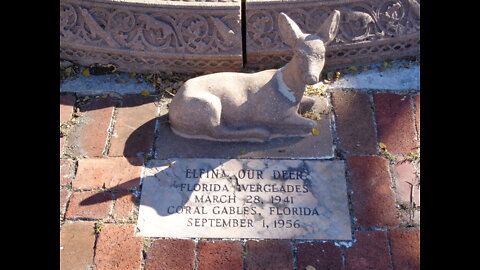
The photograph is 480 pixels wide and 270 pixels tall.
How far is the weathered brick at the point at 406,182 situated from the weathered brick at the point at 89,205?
6.46ft

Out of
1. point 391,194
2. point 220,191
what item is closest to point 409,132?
point 391,194

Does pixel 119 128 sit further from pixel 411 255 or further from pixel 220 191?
pixel 411 255

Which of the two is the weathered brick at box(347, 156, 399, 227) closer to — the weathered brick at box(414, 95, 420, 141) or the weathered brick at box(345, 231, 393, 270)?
the weathered brick at box(345, 231, 393, 270)

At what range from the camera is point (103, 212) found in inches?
142

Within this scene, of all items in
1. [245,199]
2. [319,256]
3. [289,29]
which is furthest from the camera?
[245,199]

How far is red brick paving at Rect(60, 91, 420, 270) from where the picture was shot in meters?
3.37

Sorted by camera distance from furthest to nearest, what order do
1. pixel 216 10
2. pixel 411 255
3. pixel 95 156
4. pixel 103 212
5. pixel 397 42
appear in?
pixel 397 42 → pixel 216 10 → pixel 95 156 → pixel 103 212 → pixel 411 255

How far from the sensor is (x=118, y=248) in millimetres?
3434

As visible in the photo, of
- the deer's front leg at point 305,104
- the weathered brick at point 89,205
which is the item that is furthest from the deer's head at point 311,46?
the weathered brick at point 89,205

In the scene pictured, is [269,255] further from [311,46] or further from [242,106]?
[311,46]

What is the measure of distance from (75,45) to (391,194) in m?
2.71

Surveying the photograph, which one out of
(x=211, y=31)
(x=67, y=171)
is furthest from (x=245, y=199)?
A: (x=211, y=31)

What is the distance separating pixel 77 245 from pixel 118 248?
0.27 m

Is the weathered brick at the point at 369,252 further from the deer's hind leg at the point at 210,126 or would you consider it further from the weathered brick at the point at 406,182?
the deer's hind leg at the point at 210,126
